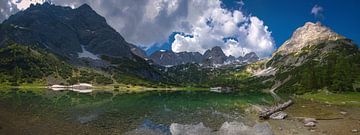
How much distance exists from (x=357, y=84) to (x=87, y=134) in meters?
136

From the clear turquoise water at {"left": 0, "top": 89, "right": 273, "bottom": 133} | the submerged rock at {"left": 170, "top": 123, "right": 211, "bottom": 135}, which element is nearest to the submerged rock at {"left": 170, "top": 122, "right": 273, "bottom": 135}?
the submerged rock at {"left": 170, "top": 123, "right": 211, "bottom": 135}

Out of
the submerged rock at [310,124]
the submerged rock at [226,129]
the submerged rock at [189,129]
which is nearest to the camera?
the submerged rock at [189,129]

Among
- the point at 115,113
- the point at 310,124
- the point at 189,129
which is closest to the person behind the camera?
the point at 189,129

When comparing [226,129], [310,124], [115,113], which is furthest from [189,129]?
[115,113]

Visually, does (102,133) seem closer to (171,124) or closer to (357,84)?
(171,124)

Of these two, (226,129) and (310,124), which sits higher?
(310,124)

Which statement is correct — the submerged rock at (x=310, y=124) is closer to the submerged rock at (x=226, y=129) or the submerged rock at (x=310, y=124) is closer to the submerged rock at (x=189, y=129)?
the submerged rock at (x=226, y=129)

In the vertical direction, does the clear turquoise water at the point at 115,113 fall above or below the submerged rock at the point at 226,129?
above

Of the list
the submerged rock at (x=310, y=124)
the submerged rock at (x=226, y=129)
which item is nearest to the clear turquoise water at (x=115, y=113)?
the submerged rock at (x=226, y=129)

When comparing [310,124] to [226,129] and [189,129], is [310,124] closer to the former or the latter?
[226,129]

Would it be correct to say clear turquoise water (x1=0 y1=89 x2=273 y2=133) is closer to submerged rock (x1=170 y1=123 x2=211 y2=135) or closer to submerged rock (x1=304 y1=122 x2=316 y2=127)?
submerged rock (x1=170 y1=123 x2=211 y2=135)

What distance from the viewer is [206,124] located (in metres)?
57.1

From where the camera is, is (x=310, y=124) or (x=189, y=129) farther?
(x=310, y=124)

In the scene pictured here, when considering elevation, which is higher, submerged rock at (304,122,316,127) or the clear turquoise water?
the clear turquoise water
